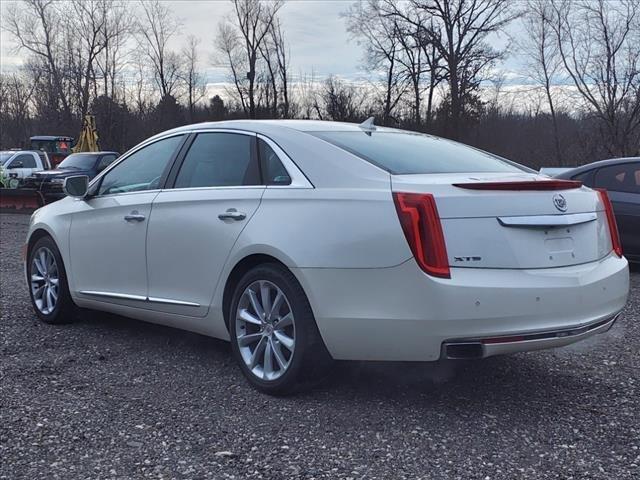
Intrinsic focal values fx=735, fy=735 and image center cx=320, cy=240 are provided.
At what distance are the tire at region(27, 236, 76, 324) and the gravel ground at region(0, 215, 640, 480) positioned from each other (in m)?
0.55

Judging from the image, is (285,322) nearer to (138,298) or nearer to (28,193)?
(138,298)

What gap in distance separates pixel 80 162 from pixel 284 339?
19471 mm

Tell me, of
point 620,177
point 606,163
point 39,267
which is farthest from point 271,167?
point 606,163

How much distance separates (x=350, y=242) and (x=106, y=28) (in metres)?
54.3

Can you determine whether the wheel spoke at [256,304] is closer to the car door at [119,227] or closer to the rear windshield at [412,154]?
the rear windshield at [412,154]

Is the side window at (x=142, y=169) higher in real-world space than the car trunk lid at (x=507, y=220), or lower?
higher

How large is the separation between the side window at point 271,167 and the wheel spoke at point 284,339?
831 millimetres

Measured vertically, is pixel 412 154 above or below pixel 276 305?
above

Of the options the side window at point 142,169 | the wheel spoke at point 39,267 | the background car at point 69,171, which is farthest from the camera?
the background car at point 69,171

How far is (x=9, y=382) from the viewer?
14.3 feet

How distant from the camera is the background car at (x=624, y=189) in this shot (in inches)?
339

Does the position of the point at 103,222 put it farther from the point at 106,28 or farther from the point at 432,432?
the point at 106,28

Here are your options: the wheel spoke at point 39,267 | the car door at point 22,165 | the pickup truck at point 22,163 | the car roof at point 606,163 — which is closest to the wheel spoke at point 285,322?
the wheel spoke at point 39,267

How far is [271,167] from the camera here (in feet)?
14.0
